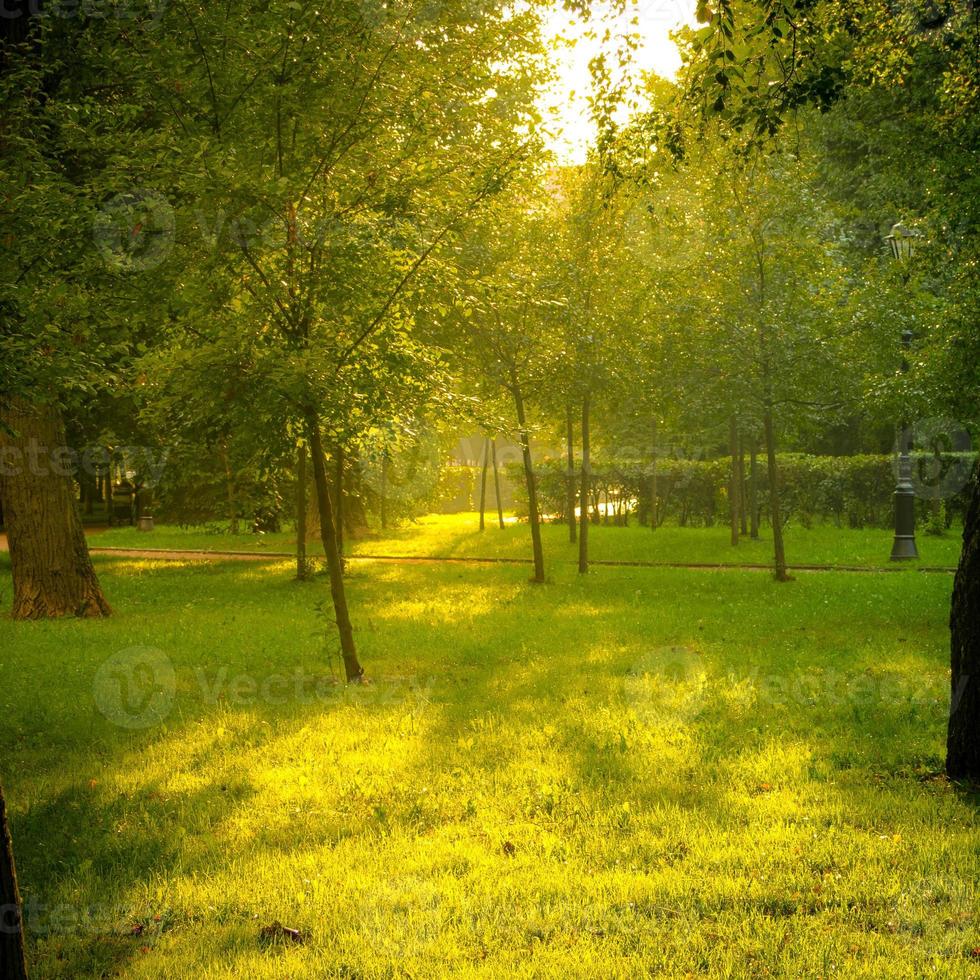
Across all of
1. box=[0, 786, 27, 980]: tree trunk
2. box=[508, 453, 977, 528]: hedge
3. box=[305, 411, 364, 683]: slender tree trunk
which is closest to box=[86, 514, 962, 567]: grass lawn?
box=[508, 453, 977, 528]: hedge

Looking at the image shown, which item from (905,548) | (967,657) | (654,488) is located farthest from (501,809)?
(654,488)

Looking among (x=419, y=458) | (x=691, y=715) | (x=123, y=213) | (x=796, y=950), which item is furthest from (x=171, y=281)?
(x=419, y=458)

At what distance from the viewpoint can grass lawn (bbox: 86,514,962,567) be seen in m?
21.1

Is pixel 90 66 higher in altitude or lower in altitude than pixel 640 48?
higher

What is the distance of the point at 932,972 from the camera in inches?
151

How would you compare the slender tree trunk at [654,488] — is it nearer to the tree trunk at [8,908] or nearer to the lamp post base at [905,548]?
the lamp post base at [905,548]

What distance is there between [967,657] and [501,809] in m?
3.11

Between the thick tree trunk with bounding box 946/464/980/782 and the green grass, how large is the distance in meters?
0.28

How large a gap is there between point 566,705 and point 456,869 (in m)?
3.67

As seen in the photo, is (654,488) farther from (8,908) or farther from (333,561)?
(8,908)

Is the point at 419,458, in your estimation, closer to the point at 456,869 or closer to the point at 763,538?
the point at 763,538

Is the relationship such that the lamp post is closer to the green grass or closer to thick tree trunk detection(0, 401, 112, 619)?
the green grass

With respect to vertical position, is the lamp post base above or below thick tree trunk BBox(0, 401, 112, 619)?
below

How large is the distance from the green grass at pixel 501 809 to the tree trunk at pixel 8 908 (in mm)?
591
